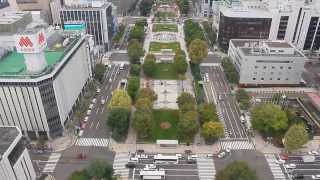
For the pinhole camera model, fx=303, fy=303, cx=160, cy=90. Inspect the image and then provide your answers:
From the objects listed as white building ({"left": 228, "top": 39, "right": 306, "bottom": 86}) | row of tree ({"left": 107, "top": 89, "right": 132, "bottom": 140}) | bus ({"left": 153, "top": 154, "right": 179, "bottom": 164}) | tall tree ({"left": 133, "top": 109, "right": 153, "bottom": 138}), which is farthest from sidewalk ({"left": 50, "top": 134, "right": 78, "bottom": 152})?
white building ({"left": 228, "top": 39, "right": 306, "bottom": 86})

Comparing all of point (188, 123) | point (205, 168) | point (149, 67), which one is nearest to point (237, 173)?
point (205, 168)

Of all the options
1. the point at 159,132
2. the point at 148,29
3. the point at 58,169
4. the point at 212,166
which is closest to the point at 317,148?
the point at 212,166

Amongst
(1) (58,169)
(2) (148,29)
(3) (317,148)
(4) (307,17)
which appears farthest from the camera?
(2) (148,29)

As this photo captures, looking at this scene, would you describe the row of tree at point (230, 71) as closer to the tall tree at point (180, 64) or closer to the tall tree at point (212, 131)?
the tall tree at point (180, 64)

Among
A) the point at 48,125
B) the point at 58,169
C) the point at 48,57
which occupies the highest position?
the point at 48,57

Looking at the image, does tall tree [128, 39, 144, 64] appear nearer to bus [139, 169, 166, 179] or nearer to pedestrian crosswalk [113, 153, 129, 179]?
pedestrian crosswalk [113, 153, 129, 179]

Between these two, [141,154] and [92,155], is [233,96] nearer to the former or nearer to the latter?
[141,154]

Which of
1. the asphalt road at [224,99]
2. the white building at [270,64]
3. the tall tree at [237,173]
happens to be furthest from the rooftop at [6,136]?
the white building at [270,64]

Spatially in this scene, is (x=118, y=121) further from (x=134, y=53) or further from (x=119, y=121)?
(x=134, y=53)
